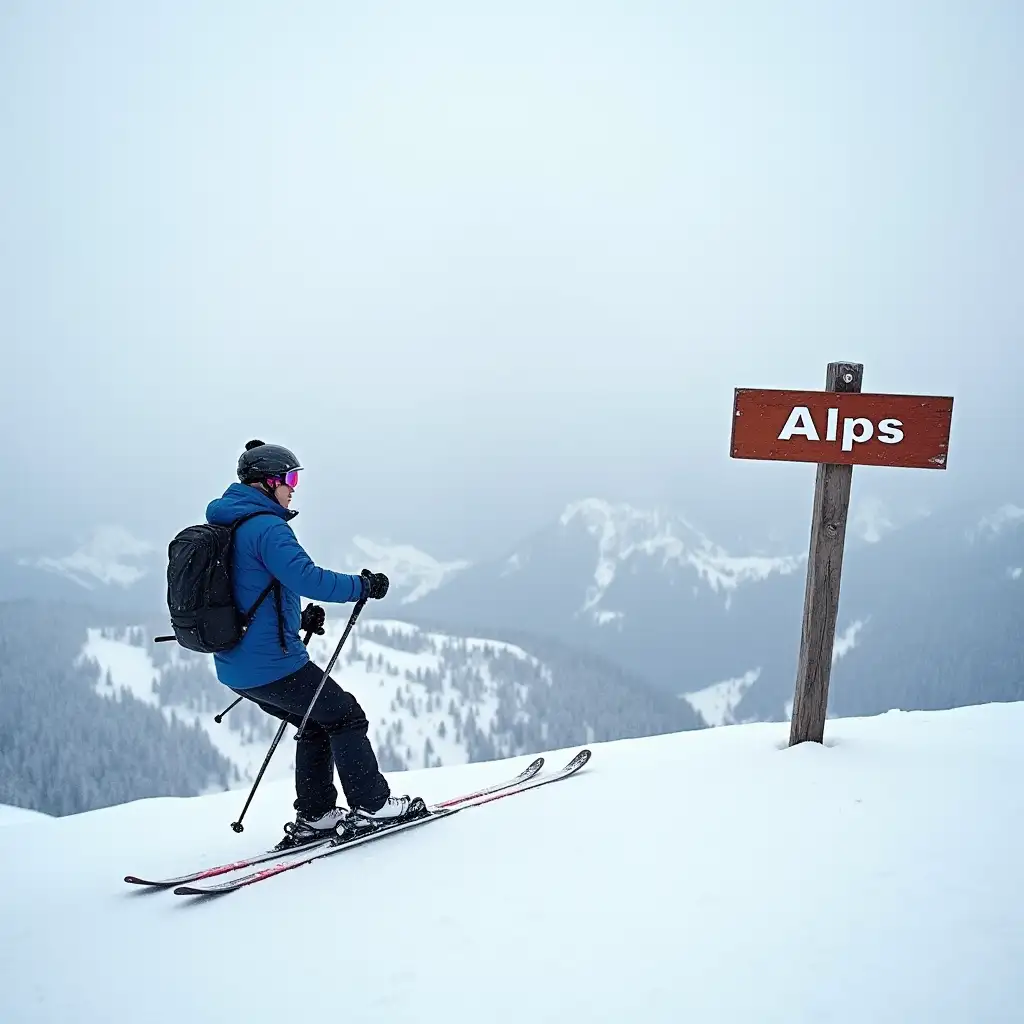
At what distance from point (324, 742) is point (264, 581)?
55.6 inches

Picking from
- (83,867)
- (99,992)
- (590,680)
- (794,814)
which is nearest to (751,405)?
(794,814)

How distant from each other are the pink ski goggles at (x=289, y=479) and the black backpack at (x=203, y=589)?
408 millimetres

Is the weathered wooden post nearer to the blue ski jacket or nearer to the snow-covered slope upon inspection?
the snow-covered slope

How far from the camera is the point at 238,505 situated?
4.61 m

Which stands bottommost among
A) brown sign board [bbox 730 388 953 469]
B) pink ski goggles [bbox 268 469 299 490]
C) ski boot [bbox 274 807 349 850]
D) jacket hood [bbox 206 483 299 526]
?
ski boot [bbox 274 807 349 850]

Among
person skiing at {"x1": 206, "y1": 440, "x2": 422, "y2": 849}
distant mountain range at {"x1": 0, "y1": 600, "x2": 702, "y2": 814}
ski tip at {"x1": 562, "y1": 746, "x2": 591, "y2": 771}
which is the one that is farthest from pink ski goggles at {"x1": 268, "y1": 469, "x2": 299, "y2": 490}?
distant mountain range at {"x1": 0, "y1": 600, "x2": 702, "y2": 814}

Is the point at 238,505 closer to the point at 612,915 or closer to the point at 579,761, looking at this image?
the point at 612,915

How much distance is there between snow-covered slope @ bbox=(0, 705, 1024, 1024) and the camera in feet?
9.61

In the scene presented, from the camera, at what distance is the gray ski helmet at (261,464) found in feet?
15.5

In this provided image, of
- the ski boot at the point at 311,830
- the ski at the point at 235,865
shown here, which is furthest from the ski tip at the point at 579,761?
the ski boot at the point at 311,830

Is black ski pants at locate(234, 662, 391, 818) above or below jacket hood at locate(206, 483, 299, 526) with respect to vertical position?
below

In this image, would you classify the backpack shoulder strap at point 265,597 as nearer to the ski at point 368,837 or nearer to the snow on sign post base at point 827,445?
the ski at point 368,837

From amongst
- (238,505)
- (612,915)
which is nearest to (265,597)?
(238,505)

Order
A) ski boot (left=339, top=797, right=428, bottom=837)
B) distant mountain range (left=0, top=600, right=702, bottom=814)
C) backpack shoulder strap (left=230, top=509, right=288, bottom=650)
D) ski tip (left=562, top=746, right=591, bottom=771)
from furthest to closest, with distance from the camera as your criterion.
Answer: distant mountain range (left=0, top=600, right=702, bottom=814) < ski tip (left=562, top=746, right=591, bottom=771) < ski boot (left=339, top=797, right=428, bottom=837) < backpack shoulder strap (left=230, top=509, right=288, bottom=650)
